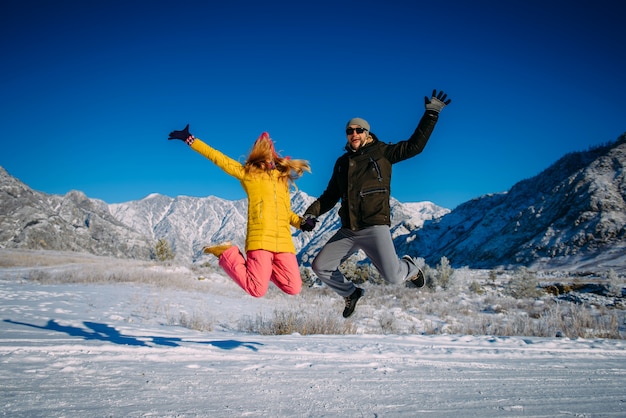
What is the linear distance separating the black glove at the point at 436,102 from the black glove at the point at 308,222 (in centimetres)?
197

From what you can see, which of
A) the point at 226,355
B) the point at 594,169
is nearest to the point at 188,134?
the point at 226,355

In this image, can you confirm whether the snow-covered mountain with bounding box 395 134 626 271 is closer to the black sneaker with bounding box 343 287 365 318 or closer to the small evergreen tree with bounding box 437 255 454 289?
the small evergreen tree with bounding box 437 255 454 289

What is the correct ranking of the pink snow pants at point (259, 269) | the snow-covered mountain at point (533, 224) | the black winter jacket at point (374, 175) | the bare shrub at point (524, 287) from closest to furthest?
the pink snow pants at point (259, 269) → the black winter jacket at point (374, 175) → the bare shrub at point (524, 287) → the snow-covered mountain at point (533, 224)

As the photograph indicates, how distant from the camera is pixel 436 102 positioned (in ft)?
14.4

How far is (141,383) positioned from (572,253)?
3784 cm

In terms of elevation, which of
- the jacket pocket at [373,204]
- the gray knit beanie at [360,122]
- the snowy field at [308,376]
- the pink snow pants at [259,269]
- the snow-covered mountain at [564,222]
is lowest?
the snowy field at [308,376]

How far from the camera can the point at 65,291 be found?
35.3 ft

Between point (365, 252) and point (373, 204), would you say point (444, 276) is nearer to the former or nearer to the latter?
point (365, 252)

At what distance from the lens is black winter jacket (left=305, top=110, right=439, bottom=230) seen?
4.51 metres

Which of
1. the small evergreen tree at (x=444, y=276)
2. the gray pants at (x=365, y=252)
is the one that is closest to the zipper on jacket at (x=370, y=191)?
the gray pants at (x=365, y=252)

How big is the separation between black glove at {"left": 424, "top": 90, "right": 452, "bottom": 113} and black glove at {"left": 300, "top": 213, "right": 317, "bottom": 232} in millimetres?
1969

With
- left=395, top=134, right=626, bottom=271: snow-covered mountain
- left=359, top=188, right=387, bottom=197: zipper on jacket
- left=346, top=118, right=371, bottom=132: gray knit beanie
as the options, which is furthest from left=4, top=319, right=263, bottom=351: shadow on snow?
left=395, top=134, right=626, bottom=271: snow-covered mountain

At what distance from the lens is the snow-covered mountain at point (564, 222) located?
103ft

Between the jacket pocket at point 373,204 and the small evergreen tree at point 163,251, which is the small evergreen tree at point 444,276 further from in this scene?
the small evergreen tree at point 163,251
